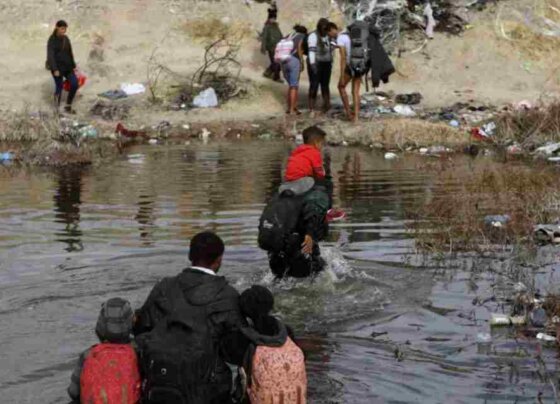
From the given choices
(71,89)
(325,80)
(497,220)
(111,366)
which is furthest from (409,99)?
(111,366)

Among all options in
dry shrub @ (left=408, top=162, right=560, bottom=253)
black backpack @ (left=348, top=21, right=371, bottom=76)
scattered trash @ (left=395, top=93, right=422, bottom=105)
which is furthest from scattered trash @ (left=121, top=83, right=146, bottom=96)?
dry shrub @ (left=408, top=162, right=560, bottom=253)

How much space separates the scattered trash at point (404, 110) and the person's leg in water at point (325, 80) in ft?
4.47

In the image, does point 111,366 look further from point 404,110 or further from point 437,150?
point 404,110

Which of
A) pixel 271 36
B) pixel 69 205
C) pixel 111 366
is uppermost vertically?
pixel 271 36

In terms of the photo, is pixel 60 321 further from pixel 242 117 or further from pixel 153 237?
pixel 242 117

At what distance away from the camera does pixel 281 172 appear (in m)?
17.6

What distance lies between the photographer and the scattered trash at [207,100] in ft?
79.7

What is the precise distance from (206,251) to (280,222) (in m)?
3.03

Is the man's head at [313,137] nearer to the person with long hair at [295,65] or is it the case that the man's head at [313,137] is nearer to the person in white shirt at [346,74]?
the person in white shirt at [346,74]

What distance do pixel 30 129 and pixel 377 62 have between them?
6576 millimetres

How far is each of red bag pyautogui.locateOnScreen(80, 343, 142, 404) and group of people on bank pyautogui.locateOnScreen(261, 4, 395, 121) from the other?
1614cm

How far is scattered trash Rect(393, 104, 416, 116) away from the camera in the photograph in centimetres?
2322

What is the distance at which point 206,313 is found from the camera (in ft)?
19.9

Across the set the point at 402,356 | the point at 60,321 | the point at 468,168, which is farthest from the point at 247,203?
the point at 402,356
